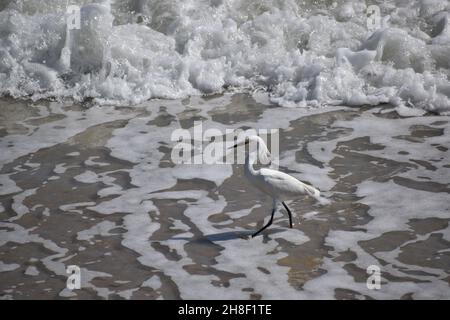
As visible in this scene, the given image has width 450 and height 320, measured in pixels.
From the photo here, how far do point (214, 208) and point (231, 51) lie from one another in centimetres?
400

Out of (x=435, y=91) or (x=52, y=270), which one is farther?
(x=435, y=91)

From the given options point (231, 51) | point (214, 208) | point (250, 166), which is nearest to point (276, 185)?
point (250, 166)

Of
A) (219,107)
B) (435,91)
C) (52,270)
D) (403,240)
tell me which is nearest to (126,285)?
(52,270)

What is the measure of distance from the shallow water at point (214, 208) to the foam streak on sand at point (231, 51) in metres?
0.49

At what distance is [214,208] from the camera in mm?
6039

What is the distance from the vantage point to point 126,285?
4.82m

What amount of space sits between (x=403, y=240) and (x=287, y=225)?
938 millimetres

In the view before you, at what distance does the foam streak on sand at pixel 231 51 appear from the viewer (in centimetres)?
865

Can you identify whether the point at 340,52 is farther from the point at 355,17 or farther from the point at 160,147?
the point at 160,147
